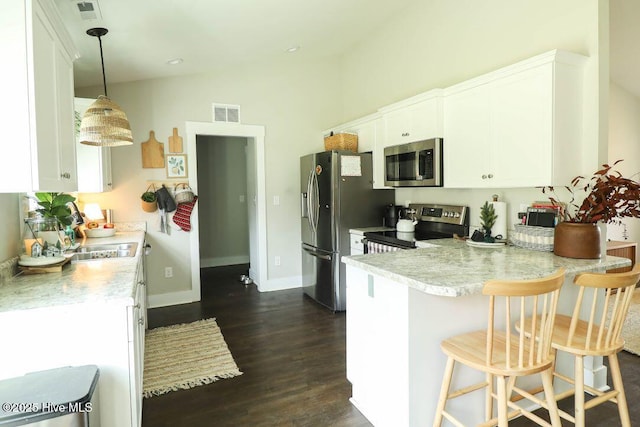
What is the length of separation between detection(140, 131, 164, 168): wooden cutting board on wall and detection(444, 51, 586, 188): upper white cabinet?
3.18m

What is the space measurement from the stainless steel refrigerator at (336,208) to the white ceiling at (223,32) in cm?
132

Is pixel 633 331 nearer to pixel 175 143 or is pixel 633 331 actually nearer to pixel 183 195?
pixel 183 195

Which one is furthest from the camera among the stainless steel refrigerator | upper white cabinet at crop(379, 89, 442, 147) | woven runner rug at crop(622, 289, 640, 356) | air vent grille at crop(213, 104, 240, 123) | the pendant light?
air vent grille at crop(213, 104, 240, 123)

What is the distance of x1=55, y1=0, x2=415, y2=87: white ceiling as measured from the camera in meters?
2.62

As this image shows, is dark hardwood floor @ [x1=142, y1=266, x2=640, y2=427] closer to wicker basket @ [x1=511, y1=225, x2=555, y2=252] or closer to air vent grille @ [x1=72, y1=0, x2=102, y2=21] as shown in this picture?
wicker basket @ [x1=511, y1=225, x2=555, y2=252]

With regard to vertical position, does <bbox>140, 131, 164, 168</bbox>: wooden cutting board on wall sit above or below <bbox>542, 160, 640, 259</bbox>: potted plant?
above

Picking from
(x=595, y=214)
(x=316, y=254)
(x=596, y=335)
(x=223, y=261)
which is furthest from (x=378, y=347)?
(x=223, y=261)

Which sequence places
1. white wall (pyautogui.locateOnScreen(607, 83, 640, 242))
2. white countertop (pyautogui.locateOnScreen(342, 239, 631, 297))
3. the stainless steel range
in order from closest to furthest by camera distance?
white countertop (pyautogui.locateOnScreen(342, 239, 631, 297)), the stainless steel range, white wall (pyautogui.locateOnScreen(607, 83, 640, 242))

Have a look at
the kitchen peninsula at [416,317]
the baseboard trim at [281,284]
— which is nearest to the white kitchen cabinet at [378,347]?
the kitchen peninsula at [416,317]

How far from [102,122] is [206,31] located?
127 cm

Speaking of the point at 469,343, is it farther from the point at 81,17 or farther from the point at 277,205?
the point at 277,205

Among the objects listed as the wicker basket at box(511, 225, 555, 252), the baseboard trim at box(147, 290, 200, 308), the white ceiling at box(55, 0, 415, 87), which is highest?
the white ceiling at box(55, 0, 415, 87)

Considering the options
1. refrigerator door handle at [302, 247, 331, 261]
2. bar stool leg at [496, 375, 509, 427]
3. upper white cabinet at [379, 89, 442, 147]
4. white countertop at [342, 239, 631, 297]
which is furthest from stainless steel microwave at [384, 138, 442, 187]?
bar stool leg at [496, 375, 509, 427]

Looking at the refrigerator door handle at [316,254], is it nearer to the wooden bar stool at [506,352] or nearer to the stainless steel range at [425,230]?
the stainless steel range at [425,230]
